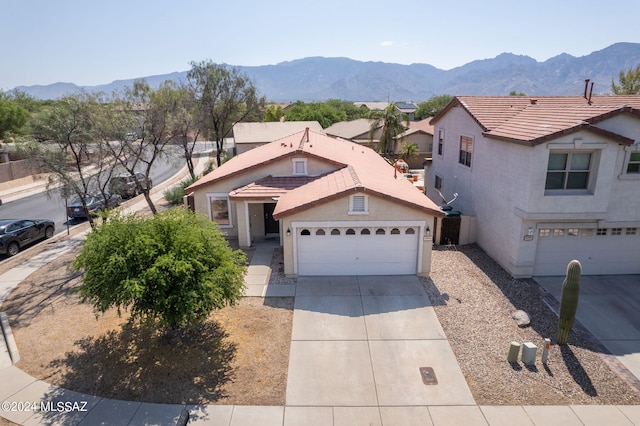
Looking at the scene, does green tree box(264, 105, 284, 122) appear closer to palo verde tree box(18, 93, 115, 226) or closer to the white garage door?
palo verde tree box(18, 93, 115, 226)

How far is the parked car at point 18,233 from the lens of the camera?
17.7 meters

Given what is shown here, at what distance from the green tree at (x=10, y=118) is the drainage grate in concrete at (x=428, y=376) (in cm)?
5228

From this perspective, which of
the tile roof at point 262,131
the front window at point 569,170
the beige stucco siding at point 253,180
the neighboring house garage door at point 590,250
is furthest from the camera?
the tile roof at point 262,131

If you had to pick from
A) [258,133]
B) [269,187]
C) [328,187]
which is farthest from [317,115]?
[328,187]

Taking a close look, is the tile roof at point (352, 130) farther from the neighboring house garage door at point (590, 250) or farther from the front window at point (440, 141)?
the neighboring house garage door at point (590, 250)

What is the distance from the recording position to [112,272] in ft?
29.7

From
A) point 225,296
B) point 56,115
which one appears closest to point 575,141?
point 225,296

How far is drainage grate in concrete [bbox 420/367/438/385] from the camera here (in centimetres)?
902

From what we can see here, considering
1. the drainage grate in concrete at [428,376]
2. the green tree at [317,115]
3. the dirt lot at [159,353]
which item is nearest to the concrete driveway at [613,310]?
the drainage grate in concrete at [428,376]

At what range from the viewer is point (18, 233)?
1839 centimetres

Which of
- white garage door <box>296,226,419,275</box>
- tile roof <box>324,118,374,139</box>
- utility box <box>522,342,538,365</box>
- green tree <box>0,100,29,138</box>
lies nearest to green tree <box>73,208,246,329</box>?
white garage door <box>296,226,419,275</box>

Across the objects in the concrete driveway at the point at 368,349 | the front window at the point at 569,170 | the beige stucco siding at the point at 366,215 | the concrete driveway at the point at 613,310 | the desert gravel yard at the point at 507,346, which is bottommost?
the concrete driveway at the point at 613,310

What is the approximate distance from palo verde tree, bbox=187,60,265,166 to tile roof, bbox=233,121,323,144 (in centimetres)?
198

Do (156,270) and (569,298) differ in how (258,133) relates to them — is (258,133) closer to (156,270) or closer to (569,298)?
(156,270)
